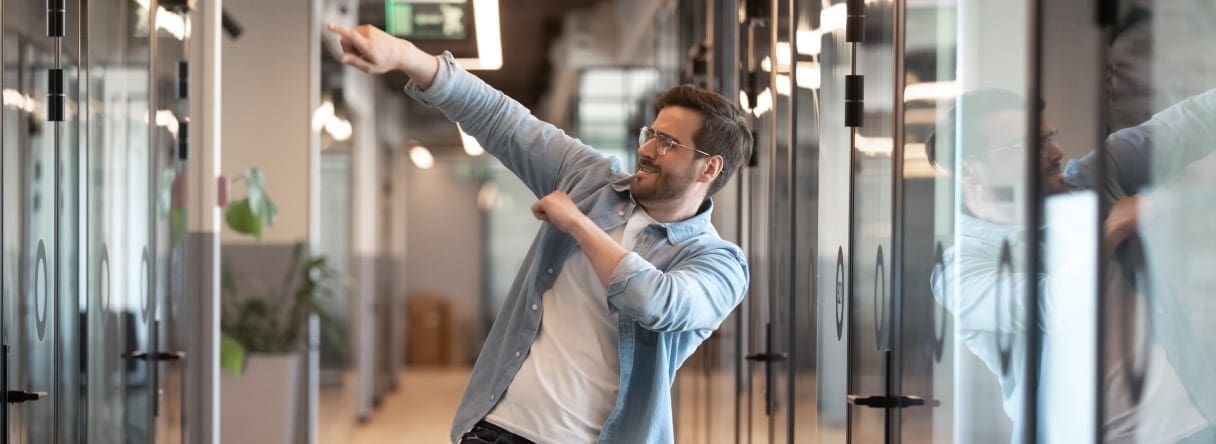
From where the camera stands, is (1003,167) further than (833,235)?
No

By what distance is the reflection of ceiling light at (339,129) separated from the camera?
7348 millimetres

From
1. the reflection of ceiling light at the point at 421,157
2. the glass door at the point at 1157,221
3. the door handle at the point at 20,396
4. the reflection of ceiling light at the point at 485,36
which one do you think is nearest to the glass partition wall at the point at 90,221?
the door handle at the point at 20,396

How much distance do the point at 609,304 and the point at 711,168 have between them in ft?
1.14

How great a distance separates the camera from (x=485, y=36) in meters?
Answer: 4.54

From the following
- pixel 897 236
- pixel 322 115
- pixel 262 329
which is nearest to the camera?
pixel 897 236

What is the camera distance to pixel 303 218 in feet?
21.9

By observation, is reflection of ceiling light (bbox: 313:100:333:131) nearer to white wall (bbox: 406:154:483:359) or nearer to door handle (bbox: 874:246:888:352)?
door handle (bbox: 874:246:888:352)

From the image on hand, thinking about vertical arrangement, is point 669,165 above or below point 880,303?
above

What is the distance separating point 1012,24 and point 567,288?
2.55ft

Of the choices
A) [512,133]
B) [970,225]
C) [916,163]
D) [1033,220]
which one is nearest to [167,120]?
[512,133]

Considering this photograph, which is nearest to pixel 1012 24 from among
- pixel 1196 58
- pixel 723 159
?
pixel 1196 58

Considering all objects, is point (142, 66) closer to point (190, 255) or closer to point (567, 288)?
point (190, 255)

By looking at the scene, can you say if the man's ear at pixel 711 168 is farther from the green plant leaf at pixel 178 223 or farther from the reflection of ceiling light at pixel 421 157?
the reflection of ceiling light at pixel 421 157

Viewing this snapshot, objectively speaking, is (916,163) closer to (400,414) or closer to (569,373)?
(569,373)
